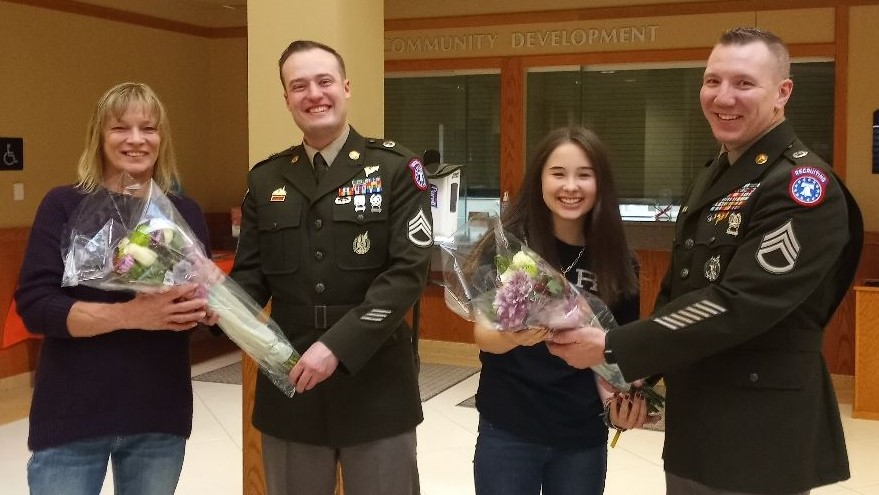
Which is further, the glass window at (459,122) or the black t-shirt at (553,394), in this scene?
the glass window at (459,122)

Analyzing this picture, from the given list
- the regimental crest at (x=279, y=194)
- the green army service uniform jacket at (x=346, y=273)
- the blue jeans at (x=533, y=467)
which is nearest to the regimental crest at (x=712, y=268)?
the blue jeans at (x=533, y=467)

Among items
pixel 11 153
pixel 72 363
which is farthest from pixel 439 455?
pixel 11 153

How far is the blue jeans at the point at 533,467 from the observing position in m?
2.45

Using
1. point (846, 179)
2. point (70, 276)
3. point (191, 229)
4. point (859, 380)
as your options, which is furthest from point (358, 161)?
point (846, 179)

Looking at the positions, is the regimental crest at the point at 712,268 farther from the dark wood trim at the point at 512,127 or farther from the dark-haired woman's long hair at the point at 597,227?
the dark wood trim at the point at 512,127

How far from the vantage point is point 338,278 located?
254cm

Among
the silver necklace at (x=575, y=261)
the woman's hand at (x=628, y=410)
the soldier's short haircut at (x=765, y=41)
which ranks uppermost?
the soldier's short haircut at (x=765, y=41)

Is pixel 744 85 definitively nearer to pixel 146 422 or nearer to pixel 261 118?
pixel 146 422

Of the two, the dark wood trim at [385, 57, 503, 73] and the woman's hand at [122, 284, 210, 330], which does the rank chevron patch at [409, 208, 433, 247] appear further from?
the dark wood trim at [385, 57, 503, 73]

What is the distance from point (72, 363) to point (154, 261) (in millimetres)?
399

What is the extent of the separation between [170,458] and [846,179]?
18.3ft

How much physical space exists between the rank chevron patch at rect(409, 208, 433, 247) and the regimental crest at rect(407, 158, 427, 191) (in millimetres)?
79

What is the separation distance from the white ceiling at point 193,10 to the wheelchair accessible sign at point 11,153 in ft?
4.37

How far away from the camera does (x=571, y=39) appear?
7457mm
